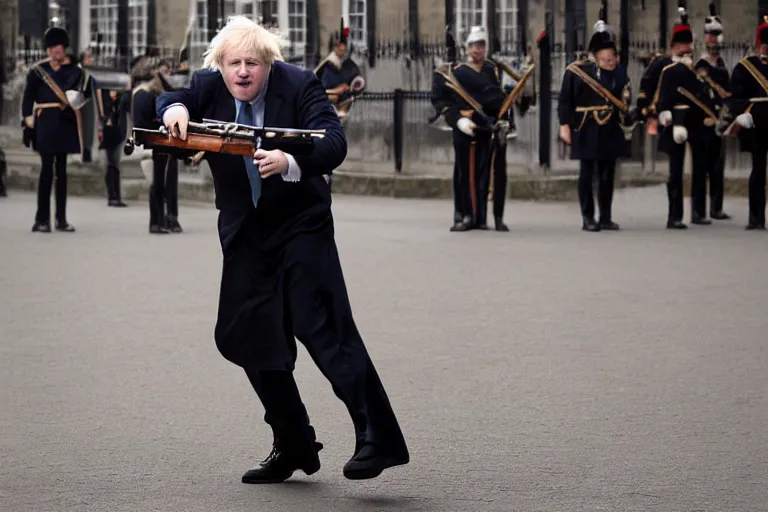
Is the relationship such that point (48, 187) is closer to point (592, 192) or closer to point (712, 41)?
point (592, 192)

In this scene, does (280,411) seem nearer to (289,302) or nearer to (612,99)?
(289,302)

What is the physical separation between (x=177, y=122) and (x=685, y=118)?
13.7 meters

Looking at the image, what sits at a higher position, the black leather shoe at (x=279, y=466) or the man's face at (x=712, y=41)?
the man's face at (x=712, y=41)

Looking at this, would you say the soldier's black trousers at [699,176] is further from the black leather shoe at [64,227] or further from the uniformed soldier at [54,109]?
the black leather shoe at [64,227]

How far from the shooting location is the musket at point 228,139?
631cm

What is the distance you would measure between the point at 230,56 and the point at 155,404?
260 cm

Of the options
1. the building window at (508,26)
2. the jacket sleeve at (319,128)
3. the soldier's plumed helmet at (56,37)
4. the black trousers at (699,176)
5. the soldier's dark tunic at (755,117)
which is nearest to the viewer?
the jacket sleeve at (319,128)

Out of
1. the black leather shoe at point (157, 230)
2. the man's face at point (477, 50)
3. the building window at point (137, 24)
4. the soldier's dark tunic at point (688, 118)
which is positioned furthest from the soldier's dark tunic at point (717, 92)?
the building window at point (137, 24)

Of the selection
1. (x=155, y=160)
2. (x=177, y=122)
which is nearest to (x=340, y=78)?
(x=155, y=160)

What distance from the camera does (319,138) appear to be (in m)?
6.44

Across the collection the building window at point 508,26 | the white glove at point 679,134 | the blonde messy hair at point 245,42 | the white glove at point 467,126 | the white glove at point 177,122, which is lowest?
the white glove at point 679,134

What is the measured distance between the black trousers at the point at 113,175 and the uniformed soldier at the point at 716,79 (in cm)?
753

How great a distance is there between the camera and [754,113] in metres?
19.0

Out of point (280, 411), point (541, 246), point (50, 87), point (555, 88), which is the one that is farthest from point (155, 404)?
point (555, 88)
